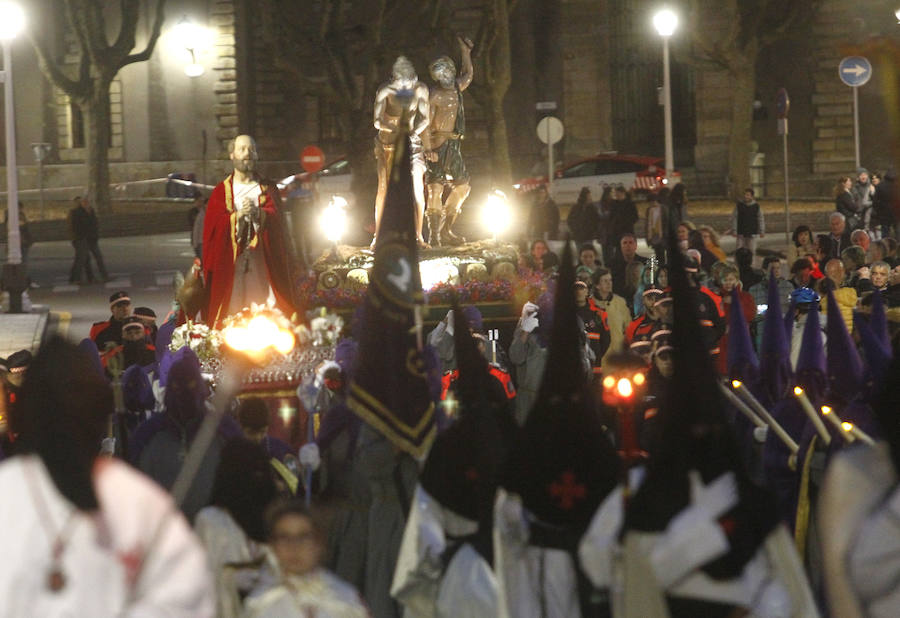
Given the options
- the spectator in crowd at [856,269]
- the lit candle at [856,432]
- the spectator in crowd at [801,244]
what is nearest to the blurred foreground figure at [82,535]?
the lit candle at [856,432]

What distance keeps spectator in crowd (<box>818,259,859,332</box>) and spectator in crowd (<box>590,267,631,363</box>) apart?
161cm

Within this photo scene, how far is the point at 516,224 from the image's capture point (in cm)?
2855

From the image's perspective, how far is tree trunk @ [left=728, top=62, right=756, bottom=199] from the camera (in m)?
39.7

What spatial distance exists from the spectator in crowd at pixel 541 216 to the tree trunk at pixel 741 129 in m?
12.7

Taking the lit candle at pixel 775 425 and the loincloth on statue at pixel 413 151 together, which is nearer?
the lit candle at pixel 775 425

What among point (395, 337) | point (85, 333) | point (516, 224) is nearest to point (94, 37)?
point (516, 224)

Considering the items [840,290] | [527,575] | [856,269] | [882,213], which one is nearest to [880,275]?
[840,290]

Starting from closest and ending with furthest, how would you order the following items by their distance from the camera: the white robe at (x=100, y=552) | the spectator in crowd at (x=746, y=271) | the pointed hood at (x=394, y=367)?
1. the white robe at (x=100, y=552)
2. the pointed hood at (x=394, y=367)
3. the spectator in crowd at (x=746, y=271)

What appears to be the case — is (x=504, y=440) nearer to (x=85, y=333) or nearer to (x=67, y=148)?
(x=85, y=333)

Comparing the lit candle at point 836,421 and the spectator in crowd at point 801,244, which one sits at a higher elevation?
the spectator in crowd at point 801,244

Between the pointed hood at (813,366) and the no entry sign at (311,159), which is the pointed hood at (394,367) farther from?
the no entry sign at (311,159)

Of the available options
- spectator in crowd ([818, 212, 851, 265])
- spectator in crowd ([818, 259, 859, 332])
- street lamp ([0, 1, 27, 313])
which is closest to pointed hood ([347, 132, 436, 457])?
spectator in crowd ([818, 259, 859, 332])

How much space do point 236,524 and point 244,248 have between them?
702 cm

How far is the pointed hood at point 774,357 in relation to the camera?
30.7ft
